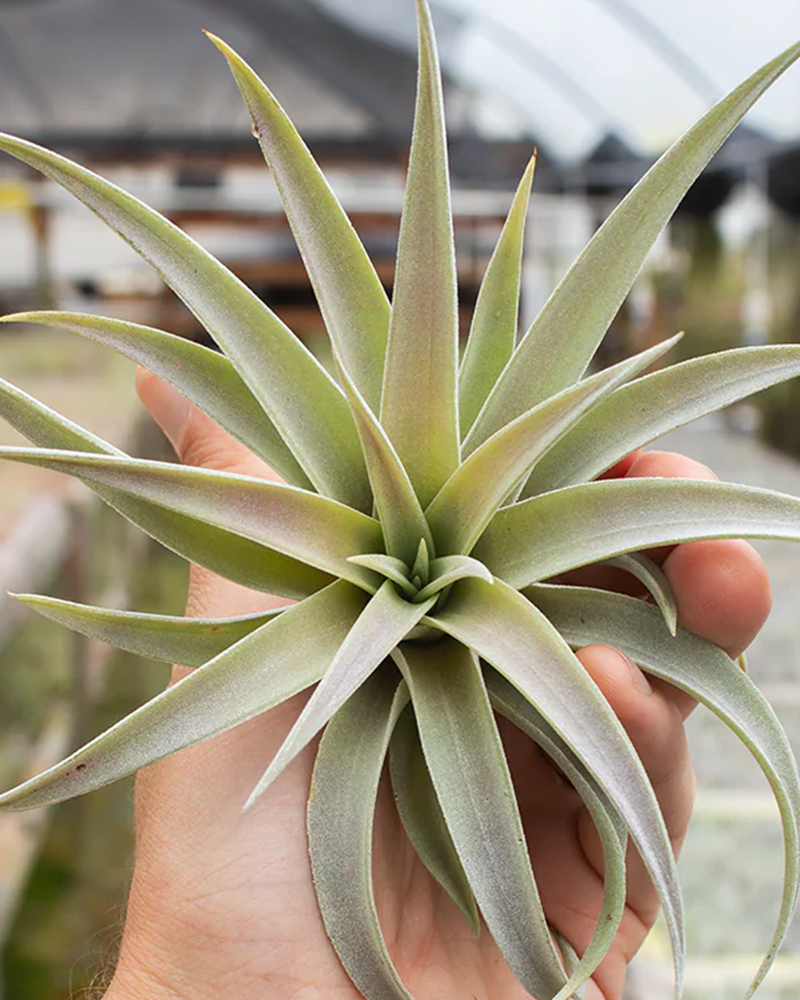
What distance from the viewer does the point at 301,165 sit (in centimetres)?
63

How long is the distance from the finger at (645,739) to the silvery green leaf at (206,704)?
6.2 inches

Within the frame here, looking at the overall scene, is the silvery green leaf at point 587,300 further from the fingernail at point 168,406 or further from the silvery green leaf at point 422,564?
the fingernail at point 168,406

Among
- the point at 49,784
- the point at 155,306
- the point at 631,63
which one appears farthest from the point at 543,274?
the point at 49,784

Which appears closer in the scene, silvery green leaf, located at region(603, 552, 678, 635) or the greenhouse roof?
silvery green leaf, located at region(603, 552, 678, 635)

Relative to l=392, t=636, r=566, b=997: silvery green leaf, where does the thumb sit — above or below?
above

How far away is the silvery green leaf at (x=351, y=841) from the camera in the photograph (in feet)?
1.93

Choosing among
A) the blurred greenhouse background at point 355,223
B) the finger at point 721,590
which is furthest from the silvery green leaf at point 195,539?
the blurred greenhouse background at point 355,223

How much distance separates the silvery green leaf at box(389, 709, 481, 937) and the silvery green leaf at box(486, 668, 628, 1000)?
6cm

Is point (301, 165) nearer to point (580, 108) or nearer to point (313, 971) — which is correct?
point (313, 971)

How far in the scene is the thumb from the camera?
88cm

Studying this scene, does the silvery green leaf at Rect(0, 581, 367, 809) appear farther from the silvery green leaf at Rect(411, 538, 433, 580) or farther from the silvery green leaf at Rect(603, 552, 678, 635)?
the silvery green leaf at Rect(603, 552, 678, 635)

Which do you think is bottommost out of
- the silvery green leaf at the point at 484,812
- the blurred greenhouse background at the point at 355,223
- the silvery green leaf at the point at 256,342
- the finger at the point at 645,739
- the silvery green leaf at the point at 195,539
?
the silvery green leaf at the point at 484,812

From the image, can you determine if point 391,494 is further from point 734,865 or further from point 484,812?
point 734,865

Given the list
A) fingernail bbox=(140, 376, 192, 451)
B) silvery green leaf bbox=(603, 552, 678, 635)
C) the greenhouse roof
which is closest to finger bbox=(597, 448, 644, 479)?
silvery green leaf bbox=(603, 552, 678, 635)
